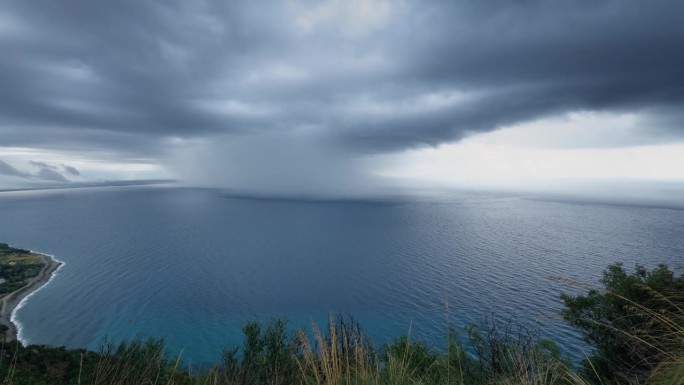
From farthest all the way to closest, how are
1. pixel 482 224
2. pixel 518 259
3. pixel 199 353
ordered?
pixel 482 224 < pixel 518 259 < pixel 199 353

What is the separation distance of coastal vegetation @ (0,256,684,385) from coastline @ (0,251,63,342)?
1998cm

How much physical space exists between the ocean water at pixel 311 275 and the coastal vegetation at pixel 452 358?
27.2 feet

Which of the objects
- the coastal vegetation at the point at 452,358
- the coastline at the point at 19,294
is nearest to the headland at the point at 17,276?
the coastline at the point at 19,294

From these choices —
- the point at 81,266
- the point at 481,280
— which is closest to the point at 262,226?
the point at 81,266

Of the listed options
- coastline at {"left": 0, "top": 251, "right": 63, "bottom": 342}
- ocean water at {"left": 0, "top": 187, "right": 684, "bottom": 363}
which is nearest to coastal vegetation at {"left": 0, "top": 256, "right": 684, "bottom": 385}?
ocean water at {"left": 0, "top": 187, "right": 684, "bottom": 363}

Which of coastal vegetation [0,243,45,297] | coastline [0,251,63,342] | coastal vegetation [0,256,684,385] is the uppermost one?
coastal vegetation [0,256,684,385]

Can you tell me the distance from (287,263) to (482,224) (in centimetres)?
7718

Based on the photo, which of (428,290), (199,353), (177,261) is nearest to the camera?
(199,353)

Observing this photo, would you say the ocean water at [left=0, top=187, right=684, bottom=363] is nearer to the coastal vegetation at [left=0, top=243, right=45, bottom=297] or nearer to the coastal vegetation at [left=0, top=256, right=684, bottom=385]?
the coastal vegetation at [left=0, top=243, right=45, bottom=297]

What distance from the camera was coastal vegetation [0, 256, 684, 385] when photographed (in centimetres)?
357

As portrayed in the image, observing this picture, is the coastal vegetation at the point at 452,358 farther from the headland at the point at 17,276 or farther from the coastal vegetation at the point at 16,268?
the coastal vegetation at the point at 16,268

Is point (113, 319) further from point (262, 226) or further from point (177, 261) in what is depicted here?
point (262, 226)

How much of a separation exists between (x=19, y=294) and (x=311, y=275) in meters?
49.8

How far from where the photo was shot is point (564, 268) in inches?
2345
